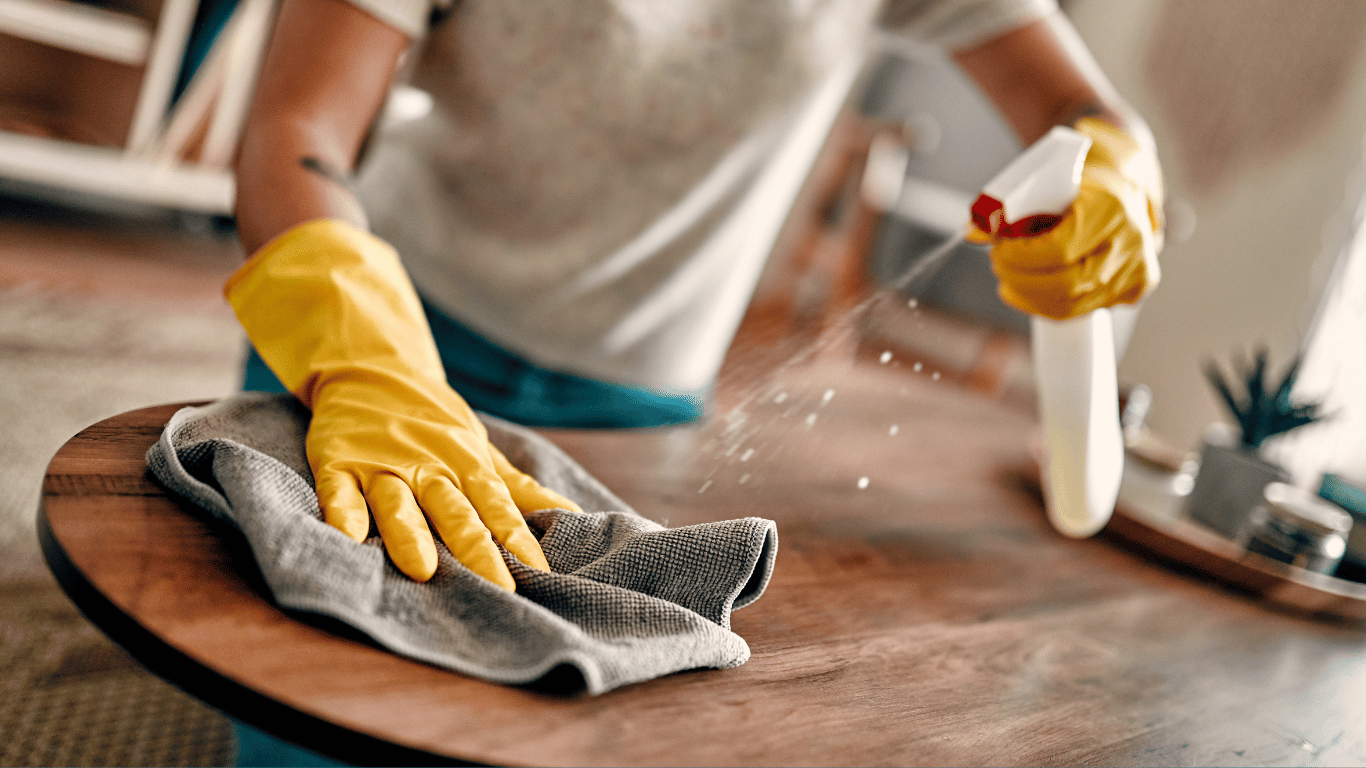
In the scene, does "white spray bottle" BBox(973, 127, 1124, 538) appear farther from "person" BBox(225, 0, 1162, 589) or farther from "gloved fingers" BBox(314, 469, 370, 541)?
"gloved fingers" BBox(314, 469, 370, 541)

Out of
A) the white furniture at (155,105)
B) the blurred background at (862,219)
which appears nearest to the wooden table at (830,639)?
the blurred background at (862,219)

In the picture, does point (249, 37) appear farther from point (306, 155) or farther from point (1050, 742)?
point (1050, 742)

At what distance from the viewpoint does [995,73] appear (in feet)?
3.52

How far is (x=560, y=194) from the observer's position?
3.14ft

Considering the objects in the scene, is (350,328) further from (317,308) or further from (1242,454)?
(1242,454)

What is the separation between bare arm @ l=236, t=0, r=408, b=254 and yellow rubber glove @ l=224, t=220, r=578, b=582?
5 centimetres

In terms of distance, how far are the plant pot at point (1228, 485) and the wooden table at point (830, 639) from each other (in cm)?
19

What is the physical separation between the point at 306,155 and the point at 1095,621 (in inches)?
31.7

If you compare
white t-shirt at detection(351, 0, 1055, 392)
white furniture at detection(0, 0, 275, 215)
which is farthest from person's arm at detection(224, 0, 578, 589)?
white furniture at detection(0, 0, 275, 215)

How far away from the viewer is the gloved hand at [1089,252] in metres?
0.75

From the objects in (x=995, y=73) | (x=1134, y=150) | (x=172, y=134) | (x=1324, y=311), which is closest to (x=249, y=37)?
(x=172, y=134)

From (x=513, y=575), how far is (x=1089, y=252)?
57 cm

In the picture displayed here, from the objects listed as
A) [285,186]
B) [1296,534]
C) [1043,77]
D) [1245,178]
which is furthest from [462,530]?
[1245,178]

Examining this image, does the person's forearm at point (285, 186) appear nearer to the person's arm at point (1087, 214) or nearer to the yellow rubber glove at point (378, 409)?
the yellow rubber glove at point (378, 409)
